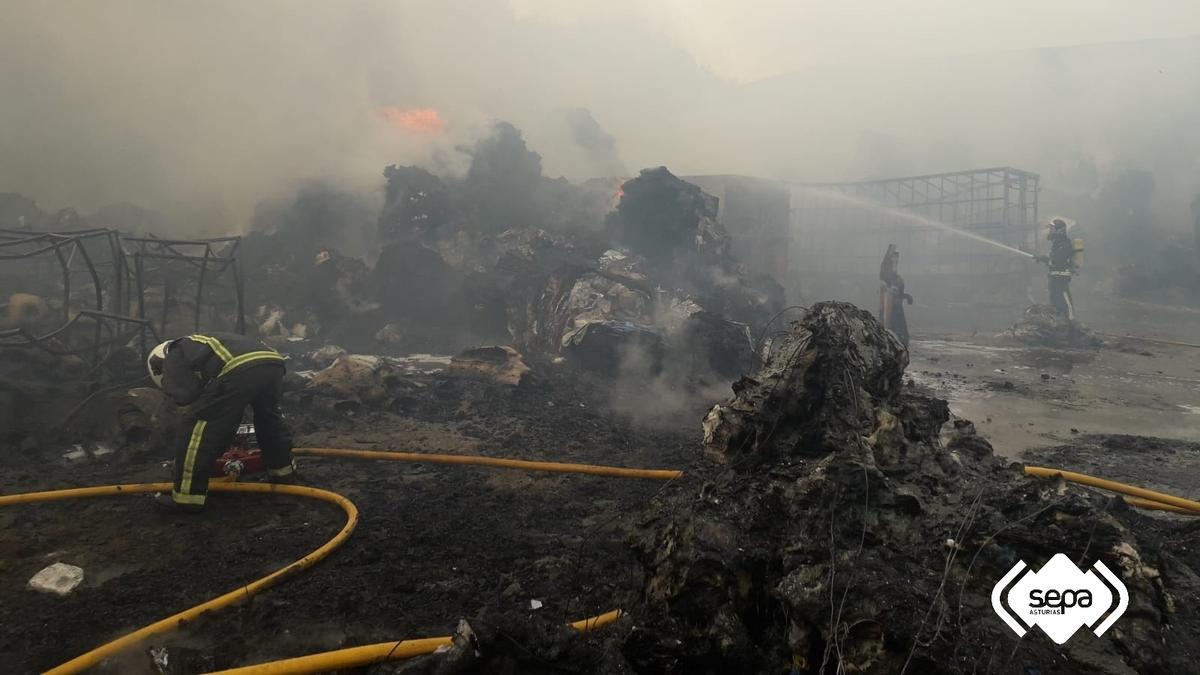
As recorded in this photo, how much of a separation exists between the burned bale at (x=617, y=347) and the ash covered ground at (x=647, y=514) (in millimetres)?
42

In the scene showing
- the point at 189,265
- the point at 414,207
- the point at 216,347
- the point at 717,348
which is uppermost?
the point at 414,207

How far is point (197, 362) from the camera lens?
14.4 ft

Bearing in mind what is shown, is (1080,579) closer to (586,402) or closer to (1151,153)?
(586,402)

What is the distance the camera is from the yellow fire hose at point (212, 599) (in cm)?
258

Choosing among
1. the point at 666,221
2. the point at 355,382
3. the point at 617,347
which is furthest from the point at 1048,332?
the point at 355,382

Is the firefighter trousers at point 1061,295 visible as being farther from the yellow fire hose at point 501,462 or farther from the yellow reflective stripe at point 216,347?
the yellow reflective stripe at point 216,347

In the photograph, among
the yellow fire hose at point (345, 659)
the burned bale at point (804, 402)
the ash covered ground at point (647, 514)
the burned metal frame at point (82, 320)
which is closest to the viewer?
the ash covered ground at point (647, 514)

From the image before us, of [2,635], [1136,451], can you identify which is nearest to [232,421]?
[2,635]

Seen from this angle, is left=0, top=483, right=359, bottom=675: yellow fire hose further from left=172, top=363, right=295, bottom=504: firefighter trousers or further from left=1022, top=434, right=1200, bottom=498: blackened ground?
left=1022, top=434, right=1200, bottom=498: blackened ground

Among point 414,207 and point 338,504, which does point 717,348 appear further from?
point 414,207

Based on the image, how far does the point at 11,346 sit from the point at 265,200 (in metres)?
10.5

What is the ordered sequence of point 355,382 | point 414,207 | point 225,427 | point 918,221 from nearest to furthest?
point 225,427, point 355,382, point 414,207, point 918,221

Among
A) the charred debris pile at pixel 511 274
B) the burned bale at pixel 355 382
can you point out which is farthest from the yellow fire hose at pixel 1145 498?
the burned bale at pixel 355 382

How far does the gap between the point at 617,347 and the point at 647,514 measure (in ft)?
19.7
